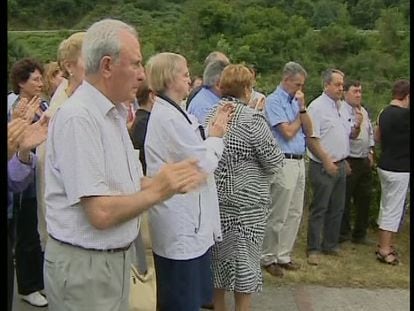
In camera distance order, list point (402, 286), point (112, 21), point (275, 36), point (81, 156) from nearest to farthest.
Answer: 1. point (81, 156)
2. point (112, 21)
3. point (402, 286)
4. point (275, 36)

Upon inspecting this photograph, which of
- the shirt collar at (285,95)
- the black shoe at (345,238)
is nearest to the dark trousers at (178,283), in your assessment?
the shirt collar at (285,95)

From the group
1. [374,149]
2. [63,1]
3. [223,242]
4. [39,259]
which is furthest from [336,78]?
[63,1]

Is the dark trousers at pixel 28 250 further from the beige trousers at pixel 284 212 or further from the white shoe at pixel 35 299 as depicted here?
the beige trousers at pixel 284 212

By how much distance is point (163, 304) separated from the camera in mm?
3369

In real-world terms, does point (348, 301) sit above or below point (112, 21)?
below

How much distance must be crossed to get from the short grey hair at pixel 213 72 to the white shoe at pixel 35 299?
204 centimetres

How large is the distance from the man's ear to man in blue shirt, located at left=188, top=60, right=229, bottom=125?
285 cm

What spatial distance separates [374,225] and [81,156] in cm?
491

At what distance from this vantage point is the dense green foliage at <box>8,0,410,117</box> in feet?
48.6

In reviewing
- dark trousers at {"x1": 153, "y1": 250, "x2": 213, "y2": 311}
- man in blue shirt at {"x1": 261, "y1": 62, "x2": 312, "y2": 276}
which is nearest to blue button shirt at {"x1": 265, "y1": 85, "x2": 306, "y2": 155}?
man in blue shirt at {"x1": 261, "y1": 62, "x2": 312, "y2": 276}

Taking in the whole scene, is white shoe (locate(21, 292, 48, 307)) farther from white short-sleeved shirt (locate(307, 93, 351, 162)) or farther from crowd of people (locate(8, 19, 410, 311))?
white short-sleeved shirt (locate(307, 93, 351, 162))

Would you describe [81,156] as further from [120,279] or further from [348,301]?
[348,301]

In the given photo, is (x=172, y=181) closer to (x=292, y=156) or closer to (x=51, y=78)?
(x=51, y=78)

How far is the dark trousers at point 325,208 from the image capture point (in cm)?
576
